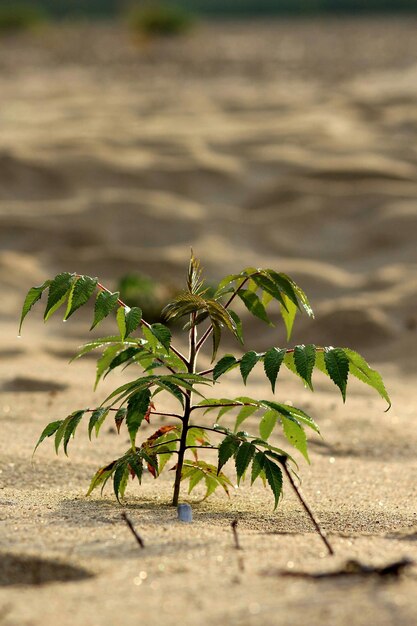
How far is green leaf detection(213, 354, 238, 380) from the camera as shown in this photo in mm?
2150

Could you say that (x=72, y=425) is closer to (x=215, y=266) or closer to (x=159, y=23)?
(x=215, y=266)

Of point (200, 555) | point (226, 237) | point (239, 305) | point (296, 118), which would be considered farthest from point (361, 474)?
point (296, 118)

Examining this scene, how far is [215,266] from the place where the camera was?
5914 millimetres

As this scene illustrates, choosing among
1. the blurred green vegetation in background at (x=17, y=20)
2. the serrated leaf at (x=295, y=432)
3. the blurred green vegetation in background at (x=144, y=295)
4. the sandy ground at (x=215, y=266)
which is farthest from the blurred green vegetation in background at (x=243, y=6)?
the serrated leaf at (x=295, y=432)

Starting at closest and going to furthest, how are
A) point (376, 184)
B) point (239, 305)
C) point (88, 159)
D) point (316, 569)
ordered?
point (316, 569), point (239, 305), point (376, 184), point (88, 159)

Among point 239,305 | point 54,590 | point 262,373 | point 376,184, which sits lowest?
point 54,590

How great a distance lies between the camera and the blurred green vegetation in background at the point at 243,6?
2236 centimetres

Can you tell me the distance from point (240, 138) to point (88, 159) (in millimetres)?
1333

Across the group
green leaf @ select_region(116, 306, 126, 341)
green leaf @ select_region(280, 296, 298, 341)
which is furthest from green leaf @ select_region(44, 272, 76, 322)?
green leaf @ select_region(280, 296, 298, 341)

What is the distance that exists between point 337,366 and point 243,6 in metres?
23.8

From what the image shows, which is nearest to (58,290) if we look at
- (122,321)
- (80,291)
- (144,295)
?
(80,291)

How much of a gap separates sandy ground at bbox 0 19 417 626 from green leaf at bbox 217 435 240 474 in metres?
0.14

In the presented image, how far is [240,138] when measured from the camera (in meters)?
8.17

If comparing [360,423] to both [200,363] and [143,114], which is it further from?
[143,114]
